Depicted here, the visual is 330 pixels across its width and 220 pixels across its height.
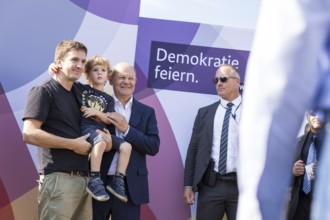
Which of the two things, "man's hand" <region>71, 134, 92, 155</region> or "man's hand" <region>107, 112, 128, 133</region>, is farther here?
"man's hand" <region>107, 112, 128, 133</region>

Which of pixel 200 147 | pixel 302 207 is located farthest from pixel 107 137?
pixel 302 207

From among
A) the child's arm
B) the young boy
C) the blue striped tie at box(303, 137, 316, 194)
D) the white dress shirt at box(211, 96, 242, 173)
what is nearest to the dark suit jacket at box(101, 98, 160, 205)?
the young boy

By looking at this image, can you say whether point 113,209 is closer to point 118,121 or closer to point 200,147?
point 118,121

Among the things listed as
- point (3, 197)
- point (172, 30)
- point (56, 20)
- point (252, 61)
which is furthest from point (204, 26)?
point (252, 61)

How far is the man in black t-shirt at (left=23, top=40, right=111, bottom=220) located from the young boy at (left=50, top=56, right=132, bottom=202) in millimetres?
70

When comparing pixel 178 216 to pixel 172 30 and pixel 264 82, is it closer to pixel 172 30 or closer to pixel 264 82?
pixel 172 30

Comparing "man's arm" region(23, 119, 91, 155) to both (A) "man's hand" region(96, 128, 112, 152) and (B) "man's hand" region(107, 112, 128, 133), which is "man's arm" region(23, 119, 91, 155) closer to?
(A) "man's hand" region(96, 128, 112, 152)

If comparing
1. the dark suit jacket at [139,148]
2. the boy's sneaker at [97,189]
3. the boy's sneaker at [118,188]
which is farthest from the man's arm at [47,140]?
the dark suit jacket at [139,148]

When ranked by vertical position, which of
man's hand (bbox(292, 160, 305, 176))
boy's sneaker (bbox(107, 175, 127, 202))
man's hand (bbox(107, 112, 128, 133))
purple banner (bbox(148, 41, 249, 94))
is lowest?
boy's sneaker (bbox(107, 175, 127, 202))

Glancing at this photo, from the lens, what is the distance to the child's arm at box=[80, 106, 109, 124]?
4.82 m

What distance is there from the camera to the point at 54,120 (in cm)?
469

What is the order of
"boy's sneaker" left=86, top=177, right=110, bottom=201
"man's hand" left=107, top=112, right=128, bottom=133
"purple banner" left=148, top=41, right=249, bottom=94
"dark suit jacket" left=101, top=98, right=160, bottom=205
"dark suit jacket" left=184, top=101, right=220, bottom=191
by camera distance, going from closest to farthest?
"boy's sneaker" left=86, top=177, right=110, bottom=201 < "man's hand" left=107, top=112, right=128, bottom=133 < "dark suit jacket" left=101, top=98, right=160, bottom=205 < "dark suit jacket" left=184, top=101, right=220, bottom=191 < "purple banner" left=148, top=41, right=249, bottom=94

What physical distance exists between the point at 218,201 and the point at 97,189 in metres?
1.58

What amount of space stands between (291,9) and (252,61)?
0.10m
